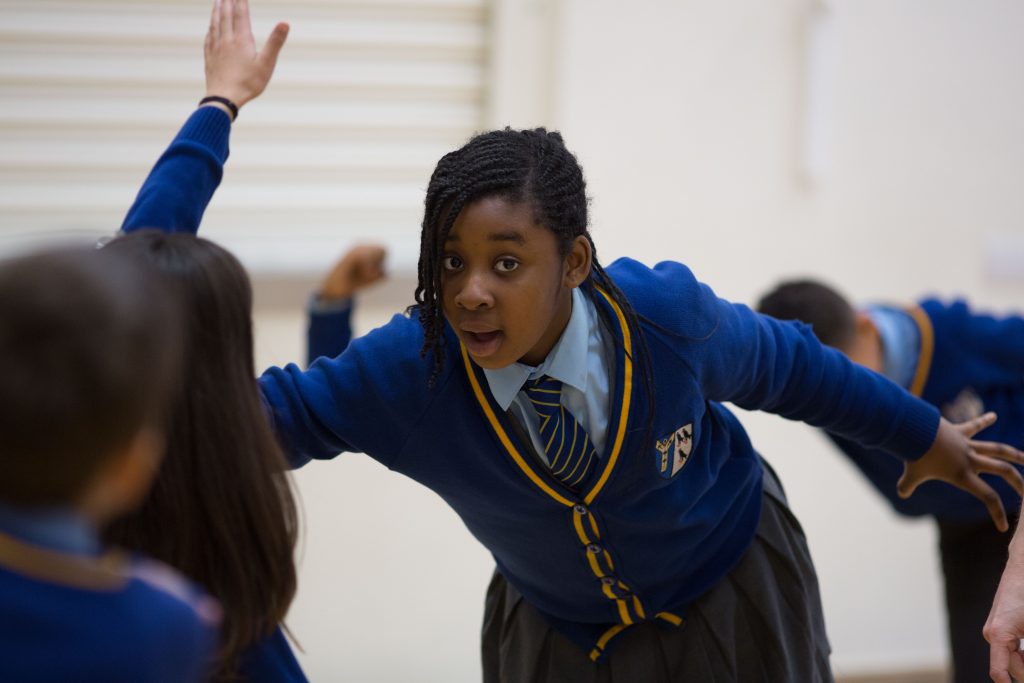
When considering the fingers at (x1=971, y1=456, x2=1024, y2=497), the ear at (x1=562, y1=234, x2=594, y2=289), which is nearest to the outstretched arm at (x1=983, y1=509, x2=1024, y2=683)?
the fingers at (x1=971, y1=456, x2=1024, y2=497)

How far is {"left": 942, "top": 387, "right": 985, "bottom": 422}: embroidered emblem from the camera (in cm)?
232

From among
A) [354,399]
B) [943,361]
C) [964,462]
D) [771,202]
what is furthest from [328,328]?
[771,202]

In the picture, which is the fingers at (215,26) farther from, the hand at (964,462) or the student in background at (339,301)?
the hand at (964,462)

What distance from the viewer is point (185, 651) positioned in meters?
0.86

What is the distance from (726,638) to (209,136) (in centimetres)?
98

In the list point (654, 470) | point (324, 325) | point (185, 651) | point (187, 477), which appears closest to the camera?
point (185, 651)

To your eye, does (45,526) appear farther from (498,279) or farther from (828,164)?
(828,164)

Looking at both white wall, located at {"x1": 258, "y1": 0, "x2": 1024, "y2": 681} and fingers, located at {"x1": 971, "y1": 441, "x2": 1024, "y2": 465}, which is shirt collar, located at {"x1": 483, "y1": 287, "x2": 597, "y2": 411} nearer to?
fingers, located at {"x1": 971, "y1": 441, "x2": 1024, "y2": 465}

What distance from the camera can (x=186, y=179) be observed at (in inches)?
58.0

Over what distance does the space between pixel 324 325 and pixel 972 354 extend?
125 centimetres

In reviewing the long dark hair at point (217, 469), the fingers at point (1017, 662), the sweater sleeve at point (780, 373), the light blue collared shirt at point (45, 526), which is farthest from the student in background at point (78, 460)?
the fingers at point (1017, 662)

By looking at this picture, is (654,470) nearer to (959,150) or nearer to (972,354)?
(972,354)

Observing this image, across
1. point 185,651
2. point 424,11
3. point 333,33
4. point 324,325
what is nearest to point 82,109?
point 333,33

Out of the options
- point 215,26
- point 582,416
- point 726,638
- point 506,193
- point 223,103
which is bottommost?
point 726,638
